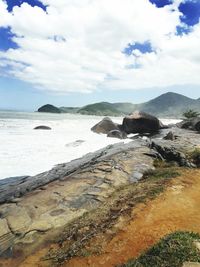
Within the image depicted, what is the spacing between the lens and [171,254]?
18.5 feet

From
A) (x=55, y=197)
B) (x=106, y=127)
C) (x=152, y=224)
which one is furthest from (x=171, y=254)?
(x=106, y=127)

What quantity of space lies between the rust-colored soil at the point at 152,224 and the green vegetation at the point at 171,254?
2.94 feet

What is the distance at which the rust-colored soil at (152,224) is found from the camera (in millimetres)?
6730

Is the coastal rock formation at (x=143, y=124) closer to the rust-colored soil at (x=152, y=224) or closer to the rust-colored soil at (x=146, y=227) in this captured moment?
the rust-colored soil at (x=152, y=224)

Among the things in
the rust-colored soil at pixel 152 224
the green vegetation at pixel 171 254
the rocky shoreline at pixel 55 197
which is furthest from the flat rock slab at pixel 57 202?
the green vegetation at pixel 171 254

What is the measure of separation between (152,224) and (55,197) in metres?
3.79

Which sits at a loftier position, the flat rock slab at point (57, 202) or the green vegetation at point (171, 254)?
the green vegetation at point (171, 254)

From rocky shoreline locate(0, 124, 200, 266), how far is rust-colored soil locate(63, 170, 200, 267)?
64.1 inches

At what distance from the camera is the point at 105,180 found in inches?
481

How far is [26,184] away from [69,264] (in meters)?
7.73

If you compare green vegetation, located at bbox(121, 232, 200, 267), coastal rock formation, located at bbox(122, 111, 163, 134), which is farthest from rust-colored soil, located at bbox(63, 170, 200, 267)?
coastal rock formation, located at bbox(122, 111, 163, 134)

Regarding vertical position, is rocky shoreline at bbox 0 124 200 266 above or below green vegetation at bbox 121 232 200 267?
below

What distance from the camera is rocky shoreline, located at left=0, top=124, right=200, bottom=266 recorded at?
8.01 m

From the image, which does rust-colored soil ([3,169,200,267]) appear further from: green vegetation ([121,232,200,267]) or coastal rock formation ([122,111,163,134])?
coastal rock formation ([122,111,163,134])
